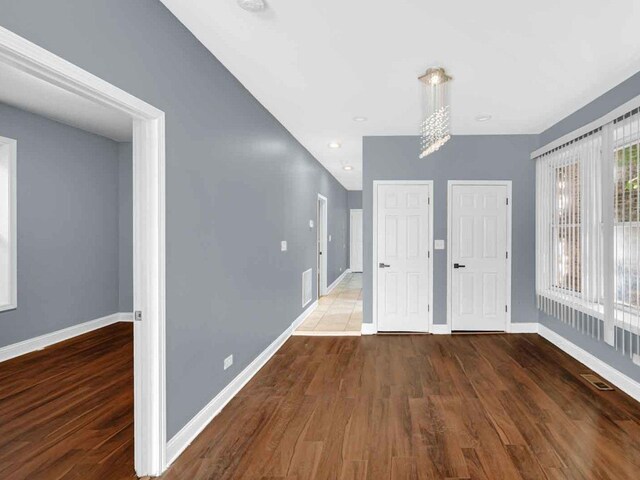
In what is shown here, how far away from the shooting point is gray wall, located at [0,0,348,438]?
63.9 inches

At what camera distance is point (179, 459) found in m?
2.18

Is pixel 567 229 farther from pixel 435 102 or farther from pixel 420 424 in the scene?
pixel 420 424

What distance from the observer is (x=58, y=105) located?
3.93 metres

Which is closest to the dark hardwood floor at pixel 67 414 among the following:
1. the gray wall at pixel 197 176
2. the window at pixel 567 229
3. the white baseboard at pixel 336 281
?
the gray wall at pixel 197 176

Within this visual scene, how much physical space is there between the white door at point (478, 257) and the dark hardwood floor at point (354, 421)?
92cm

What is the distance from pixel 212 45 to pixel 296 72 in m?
0.70

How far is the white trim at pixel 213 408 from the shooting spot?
2.21 m

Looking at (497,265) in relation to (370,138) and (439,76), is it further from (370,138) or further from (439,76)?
(439,76)

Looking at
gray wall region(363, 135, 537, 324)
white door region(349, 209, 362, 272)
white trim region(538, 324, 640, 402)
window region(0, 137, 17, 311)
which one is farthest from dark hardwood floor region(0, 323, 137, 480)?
white door region(349, 209, 362, 272)

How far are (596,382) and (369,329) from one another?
241 centimetres

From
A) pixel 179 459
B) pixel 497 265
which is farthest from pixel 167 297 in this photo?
pixel 497 265

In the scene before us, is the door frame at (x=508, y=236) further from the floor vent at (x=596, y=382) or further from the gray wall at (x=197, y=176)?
the gray wall at (x=197, y=176)

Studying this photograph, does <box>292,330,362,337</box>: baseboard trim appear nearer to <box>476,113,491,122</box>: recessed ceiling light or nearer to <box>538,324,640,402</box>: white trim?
<box>538,324,640,402</box>: white trim

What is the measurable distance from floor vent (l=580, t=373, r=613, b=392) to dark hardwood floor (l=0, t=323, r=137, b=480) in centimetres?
359
